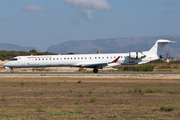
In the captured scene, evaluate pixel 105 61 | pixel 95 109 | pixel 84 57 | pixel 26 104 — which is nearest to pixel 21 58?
pixel 84 57

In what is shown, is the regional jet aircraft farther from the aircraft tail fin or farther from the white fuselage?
the aircraft tail fin

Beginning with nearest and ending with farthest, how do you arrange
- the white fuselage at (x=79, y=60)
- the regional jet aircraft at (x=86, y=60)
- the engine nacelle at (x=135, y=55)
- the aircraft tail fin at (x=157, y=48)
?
the engine nacelle at (x=135, y=55) < the regional jet aircraft at (x=86, y=60) < the white fuselage at (x=79, y=60) < the aircraft tail fin at (x=157, y=48)

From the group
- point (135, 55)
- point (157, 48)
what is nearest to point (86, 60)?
point (135, 55)

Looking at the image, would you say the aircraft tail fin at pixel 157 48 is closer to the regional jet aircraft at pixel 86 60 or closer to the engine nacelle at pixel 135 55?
the regional jet aircraft at pixel 86 60

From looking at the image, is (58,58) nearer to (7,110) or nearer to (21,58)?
(21,58)

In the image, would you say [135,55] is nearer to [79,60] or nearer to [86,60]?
[86,60]

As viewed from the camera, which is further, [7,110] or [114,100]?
[114,100]

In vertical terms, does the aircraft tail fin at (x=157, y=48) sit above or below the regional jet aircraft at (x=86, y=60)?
above

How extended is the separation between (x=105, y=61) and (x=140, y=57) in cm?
539

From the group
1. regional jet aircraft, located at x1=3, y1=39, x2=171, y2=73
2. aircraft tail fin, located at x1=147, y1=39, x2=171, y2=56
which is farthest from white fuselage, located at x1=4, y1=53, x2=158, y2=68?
aircraft tail fin, located at x1=147, y1=39, x2=171, y2=56

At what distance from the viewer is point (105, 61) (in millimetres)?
39438

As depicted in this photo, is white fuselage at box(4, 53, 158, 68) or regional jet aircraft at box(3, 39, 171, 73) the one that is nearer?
A: regional jet aircraft at box(3, 39, 171, 73)

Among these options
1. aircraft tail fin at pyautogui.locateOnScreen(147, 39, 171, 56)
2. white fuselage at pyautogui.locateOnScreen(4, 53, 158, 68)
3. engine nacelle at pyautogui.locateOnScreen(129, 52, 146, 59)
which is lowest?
white fuselage at pyautogui.locateOnScreen(4, 53, 158, 68)

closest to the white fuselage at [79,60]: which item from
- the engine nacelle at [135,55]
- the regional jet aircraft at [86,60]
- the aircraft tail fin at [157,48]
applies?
the regional jet aircraft at [86,60]
